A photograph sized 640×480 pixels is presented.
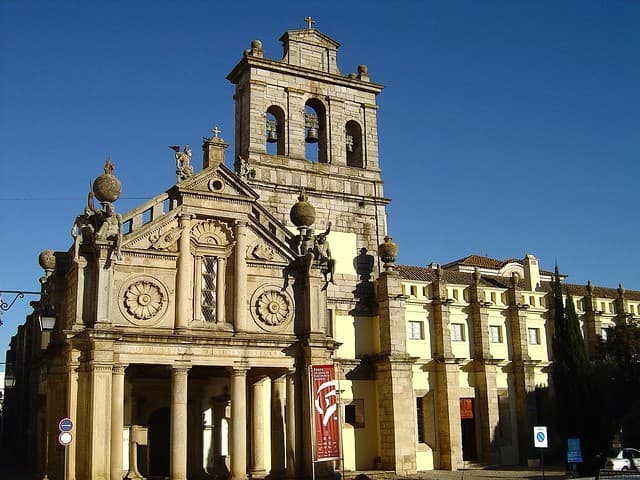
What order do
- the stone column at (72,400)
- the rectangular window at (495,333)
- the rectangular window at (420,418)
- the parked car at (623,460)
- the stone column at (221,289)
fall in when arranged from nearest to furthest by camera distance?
the stone column at (72,400)
the stone column at (221,289)
the parked car at (623,460)
the rectangular window at (420,418)
the rectangular window at (495,333)

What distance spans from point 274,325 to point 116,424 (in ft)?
24.0

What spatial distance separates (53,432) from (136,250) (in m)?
7.96

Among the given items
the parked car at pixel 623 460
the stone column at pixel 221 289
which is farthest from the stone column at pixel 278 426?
the parked car at pixel 623 460

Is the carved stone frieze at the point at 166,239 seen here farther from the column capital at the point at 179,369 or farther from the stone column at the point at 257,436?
the stone column at the point at 257,436

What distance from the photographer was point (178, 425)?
1085 inches

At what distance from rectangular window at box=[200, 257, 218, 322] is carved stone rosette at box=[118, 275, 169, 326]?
161cm

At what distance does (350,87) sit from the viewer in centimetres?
4100

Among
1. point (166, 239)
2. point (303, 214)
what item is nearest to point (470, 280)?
point (303, 214)

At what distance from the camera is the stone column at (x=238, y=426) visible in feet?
93.2

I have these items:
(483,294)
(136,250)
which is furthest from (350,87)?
(136,250)

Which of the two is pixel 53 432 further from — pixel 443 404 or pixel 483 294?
pixel 483 294

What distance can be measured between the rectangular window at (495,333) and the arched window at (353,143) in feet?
41.3

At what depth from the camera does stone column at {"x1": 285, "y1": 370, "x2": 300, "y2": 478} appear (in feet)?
98.2

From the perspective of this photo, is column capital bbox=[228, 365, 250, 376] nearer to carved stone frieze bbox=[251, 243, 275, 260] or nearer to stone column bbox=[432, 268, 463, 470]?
carved stone frieze bbox=[251, 243, 275, 260]
